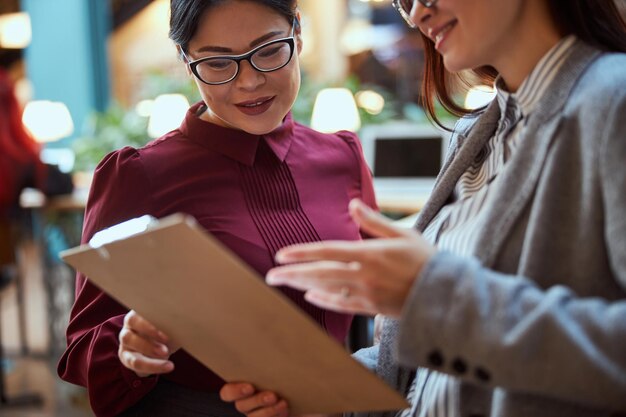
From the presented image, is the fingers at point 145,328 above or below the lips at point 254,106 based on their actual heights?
below

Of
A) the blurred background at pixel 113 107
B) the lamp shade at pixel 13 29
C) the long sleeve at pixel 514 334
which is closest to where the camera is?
the long sleeve at pixel 514 334

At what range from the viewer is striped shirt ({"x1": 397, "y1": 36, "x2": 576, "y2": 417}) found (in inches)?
35.7

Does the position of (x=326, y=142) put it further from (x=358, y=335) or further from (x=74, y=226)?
(x=74, y=226)

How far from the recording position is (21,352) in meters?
4.51

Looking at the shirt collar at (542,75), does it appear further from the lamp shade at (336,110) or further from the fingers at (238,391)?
the lamp shade at (336,110)

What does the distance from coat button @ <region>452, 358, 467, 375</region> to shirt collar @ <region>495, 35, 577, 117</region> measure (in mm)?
356

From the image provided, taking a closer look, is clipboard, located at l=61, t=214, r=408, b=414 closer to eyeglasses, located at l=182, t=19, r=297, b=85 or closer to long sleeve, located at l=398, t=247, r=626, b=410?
long sleeve, located at l=398, t=247, r=626, b=410

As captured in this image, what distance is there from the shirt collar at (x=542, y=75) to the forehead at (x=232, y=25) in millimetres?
507

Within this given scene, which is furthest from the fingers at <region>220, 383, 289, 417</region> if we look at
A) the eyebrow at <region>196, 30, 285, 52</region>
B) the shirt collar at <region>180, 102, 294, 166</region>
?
the eyebrow at <region>196, 30, 285, 52</region>

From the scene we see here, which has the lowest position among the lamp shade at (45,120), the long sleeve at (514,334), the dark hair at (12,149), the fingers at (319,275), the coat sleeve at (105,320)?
the lamp shade at (45,120)

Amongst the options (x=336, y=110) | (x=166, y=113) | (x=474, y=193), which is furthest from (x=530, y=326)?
(x=166, y=113)

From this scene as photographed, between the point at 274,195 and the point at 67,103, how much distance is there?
6.30 metres

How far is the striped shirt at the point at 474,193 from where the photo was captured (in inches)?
35.7

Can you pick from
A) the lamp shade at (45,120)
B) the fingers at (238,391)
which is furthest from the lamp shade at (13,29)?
the fingers at (238,391)
